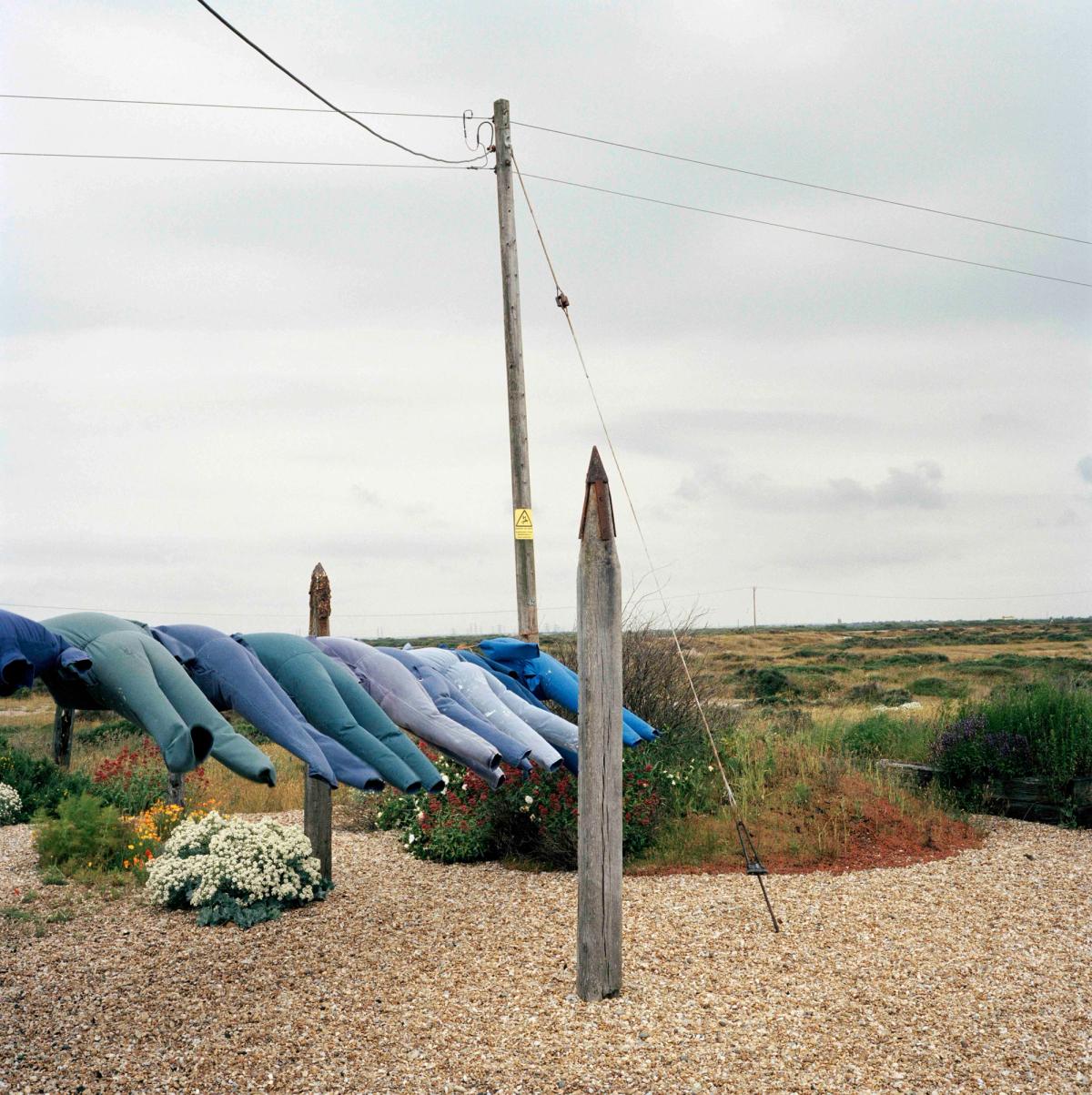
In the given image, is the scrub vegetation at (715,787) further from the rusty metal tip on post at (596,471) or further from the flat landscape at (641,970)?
the rusty metal tip on post at (596,471)

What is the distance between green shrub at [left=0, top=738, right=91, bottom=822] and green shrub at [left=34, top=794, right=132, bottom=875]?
221cm

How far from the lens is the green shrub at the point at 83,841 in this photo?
1005 centimetres

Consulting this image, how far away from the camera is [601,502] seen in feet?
19.9

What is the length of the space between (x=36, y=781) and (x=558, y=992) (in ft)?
31.9

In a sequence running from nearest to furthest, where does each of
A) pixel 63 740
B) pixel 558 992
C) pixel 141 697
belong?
pixel 141 697 < pixel 558 992 < pixel 63 740

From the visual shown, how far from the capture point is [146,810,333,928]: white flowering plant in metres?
8.15

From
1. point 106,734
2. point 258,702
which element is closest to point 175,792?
point 258,702

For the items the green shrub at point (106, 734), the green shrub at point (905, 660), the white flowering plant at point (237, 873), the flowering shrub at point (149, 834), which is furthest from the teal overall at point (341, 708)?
the green shrub at point (905, 660)

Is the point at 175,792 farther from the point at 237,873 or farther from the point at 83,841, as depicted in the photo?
the point at 237,873

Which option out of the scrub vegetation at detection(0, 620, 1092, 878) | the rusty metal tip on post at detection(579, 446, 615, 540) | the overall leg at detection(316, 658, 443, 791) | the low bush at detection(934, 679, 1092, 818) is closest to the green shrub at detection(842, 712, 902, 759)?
the scrub vegetation at detection(0, 620, 1092, 878)

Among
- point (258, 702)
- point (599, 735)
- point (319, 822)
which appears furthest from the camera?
point (319, 822)

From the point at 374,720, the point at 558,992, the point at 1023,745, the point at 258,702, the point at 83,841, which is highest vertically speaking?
the point at 258,702

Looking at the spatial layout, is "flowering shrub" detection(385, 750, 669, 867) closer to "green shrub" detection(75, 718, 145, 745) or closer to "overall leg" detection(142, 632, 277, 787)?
"overall leg" detection(142, 632, 277, 787)

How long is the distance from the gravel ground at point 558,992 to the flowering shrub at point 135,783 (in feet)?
10.0
